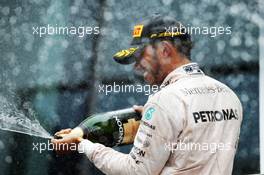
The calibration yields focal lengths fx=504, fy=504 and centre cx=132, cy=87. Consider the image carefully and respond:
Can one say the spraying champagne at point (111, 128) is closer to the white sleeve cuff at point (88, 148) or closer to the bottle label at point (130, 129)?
the bottle label at point (130, 129)

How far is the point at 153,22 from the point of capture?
1.92m

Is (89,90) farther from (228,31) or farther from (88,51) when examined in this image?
(228,31)

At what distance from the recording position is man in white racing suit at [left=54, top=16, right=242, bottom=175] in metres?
1.62

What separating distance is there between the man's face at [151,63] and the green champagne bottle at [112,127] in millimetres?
667

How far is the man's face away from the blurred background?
31.4 inches

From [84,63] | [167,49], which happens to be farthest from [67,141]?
[167,49]

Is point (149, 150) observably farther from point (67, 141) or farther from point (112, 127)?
point (67, 141)

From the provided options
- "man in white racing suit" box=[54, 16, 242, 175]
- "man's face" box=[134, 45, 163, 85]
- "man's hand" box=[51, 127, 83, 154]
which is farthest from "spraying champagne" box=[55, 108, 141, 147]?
"man in white racing suit" box=[54, 16, 242, 175]

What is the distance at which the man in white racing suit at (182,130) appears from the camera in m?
1.62

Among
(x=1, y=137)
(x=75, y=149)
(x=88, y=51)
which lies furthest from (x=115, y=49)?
(x=1, y=137)

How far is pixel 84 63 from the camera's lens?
271 centimetres

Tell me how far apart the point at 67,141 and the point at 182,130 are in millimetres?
1176

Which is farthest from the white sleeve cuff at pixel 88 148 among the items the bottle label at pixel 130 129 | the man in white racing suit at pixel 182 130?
the bottle label at pixel 130 129

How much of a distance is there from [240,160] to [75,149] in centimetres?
89
